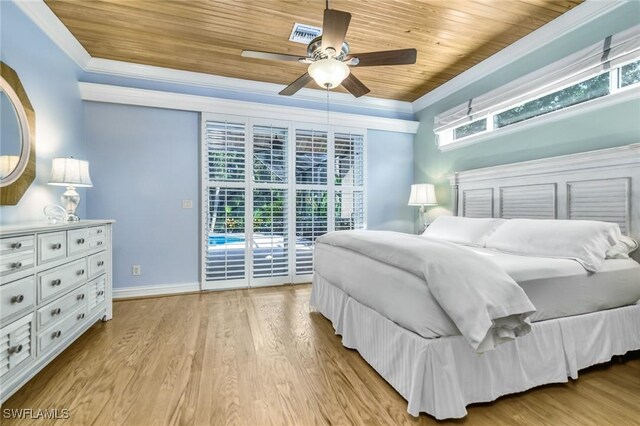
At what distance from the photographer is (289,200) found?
413 centimetres

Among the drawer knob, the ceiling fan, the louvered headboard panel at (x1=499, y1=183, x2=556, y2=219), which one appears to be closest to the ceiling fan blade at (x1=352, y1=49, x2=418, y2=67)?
the ceiling fan

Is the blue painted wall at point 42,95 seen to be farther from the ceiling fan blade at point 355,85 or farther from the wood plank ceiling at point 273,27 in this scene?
the ceiling fan blade at point 355,85

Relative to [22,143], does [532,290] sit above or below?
below

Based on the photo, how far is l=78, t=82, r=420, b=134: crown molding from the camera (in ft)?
11.1

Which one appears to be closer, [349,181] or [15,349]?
[15,349]

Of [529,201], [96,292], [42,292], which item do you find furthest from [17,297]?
[529,201]

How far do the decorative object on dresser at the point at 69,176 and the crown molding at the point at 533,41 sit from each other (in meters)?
4.30

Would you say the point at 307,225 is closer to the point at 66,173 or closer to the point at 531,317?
the point at 66,173

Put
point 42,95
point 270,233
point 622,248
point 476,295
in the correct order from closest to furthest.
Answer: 1. point 476,295
2. point 622,248
3. point 42,95
4. point 270,233

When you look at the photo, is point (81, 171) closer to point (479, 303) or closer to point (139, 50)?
point (139, 50)

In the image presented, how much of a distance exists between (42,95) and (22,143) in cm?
60

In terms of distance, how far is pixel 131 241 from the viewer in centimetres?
354

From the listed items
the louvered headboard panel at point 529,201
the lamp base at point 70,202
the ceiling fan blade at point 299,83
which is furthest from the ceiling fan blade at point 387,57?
the lamp base at point 70,202

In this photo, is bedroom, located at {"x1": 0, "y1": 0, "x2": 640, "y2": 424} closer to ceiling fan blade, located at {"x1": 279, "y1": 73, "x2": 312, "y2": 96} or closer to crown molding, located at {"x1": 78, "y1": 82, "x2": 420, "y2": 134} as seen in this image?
crown molding, located at {"x1": 78, "y1": 82, "x2": 420, "y2": 134}
